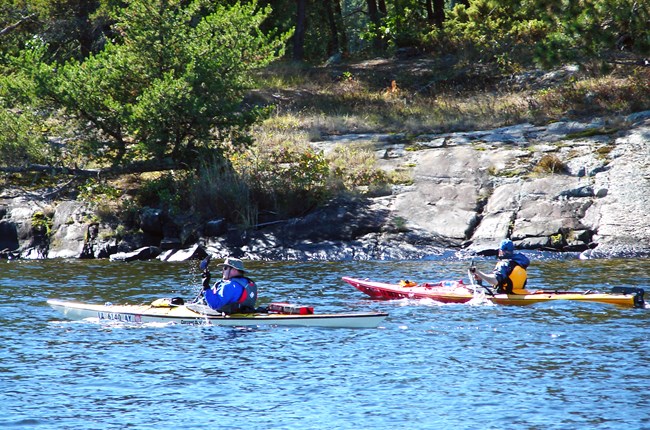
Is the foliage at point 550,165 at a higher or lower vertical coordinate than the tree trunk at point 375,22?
lower

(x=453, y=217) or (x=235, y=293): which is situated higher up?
(x=453, y=217)

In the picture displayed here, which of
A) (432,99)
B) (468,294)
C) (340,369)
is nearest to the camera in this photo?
(340,369)

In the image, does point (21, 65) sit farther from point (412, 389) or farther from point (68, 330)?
point (412, 389)

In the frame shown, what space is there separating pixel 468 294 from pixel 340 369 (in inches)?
218

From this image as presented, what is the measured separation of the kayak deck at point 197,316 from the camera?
1413 centimetres

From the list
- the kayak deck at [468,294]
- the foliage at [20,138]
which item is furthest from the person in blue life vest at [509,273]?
the foliage at [20,138]

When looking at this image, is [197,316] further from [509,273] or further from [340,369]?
[509,273]

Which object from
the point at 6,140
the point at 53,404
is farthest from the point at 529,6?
the point at 53,404

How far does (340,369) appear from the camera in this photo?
1177 cm

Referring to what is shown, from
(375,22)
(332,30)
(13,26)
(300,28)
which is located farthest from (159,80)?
(332,30)

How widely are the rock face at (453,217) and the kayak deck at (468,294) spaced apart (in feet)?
18.1

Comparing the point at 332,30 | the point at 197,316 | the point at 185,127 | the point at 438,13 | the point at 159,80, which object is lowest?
the point at 197,316

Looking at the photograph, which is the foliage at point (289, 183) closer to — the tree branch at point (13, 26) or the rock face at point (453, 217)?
the rock face at point (453, 217)

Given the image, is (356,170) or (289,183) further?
(356,170)
